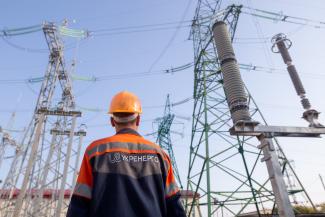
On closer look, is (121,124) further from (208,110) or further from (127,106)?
(208,110)

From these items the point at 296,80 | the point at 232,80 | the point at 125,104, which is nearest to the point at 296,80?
the point at 296,80

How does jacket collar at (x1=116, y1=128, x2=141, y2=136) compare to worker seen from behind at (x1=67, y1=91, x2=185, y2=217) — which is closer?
worker seen from behind at (x1=67, y1=91, x2=185, y2=217)

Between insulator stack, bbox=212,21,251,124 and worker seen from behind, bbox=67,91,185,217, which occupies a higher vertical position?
insulator stack, bbox=212,21,251,124

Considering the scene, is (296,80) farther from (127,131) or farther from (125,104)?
(127,131)

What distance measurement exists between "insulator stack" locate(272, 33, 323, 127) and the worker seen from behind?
569cm

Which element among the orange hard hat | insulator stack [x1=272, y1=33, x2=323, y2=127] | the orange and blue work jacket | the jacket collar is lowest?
the orange and blue work jacket

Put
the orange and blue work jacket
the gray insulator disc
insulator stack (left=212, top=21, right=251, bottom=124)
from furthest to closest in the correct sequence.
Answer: the gray insulator disc
insulator stack (left=212, top=21, right=251, bottom=124)
the orange and blue work jacket

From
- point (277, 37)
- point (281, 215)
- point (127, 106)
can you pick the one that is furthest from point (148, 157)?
point (277, 37)

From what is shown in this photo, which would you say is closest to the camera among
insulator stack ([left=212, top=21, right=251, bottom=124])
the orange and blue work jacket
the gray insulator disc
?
the orange and blue work jacket

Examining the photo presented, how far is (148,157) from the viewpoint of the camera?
1.91 meters

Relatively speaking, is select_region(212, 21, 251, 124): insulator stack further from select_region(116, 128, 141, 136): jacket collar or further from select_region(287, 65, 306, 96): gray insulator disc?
select_region(116, 128, 141, 136): jacket collar

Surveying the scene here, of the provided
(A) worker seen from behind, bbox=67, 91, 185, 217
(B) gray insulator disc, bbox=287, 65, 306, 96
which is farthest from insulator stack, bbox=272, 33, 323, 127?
(A) worker seen from behind, bbox=67, 91, 185, 217

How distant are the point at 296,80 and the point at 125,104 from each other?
19.7ft

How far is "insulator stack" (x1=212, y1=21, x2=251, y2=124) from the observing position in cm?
594
